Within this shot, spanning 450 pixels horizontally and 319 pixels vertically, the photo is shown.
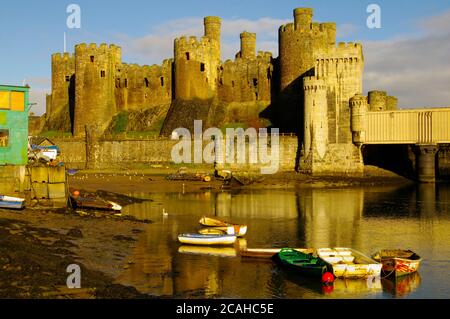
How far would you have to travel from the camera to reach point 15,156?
118ft

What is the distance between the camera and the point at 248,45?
81812mm

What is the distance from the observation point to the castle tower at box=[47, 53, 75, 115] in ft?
290

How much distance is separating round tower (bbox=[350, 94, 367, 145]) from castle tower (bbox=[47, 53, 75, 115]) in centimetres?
4238

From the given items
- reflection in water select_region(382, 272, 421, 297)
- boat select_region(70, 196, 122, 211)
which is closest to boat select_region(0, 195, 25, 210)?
boat select_region(70, 196, 122, 211)

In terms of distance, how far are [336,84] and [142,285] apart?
48.6m

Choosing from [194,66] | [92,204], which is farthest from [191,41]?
[92,204]

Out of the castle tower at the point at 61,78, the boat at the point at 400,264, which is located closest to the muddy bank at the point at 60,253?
the boat at the point at 400,264

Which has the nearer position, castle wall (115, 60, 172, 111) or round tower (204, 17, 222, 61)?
round tower (204, 17, 222, 61)

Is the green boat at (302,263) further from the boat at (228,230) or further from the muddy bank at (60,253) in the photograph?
the muddy bank at (60,253)

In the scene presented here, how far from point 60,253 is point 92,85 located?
59.2 m

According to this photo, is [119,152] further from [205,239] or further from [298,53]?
[205,239]

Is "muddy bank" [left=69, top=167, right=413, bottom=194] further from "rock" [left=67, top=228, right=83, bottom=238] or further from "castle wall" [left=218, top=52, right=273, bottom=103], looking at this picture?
"rock" [left=67, top=228, right=83, bottom=238]
